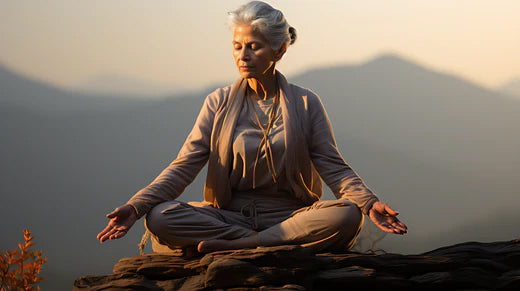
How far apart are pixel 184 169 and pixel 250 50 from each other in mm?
745

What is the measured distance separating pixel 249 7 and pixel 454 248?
5.54 feet

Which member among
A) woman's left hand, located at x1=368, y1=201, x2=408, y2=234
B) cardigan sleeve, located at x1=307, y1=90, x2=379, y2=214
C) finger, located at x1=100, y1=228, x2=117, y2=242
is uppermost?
cardigan sleeve, located at x1=307, y1=90, x2=379, y2=214

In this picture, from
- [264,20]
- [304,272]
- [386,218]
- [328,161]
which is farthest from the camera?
[328,161]

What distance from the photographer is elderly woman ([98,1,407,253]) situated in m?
3.34

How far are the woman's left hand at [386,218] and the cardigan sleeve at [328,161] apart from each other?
13 cm

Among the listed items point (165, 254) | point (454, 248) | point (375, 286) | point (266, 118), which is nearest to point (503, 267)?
point (454, 248)

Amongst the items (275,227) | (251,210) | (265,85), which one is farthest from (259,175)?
(265,85)

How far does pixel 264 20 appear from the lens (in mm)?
3551

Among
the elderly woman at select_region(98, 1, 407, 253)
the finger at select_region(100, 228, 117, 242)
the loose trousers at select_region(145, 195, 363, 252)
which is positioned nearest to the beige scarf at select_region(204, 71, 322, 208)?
the elderly woman at select_region(98, 1, 407, 253)

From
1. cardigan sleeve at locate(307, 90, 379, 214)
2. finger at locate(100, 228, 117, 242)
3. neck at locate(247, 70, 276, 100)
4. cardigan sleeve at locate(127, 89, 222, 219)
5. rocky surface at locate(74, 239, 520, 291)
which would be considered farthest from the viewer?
neck at locate(247, 70, 276, 100)

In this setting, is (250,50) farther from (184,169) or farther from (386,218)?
(386,218)

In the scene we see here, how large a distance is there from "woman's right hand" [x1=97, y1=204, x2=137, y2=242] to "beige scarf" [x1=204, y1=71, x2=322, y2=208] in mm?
526

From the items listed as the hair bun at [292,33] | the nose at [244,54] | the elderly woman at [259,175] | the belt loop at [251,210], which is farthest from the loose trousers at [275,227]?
the hair bun at [292,33]

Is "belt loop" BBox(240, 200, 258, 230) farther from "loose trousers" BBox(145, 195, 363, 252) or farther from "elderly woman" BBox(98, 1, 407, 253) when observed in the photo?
"loose trousers" BBox(145, 195, 363, 252)
